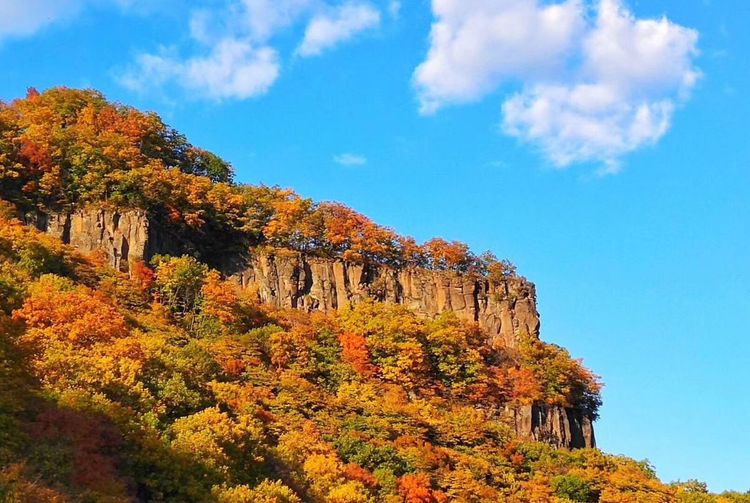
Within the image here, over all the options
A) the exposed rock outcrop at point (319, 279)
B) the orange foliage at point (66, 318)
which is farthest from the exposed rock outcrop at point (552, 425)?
the orange foliage at point (66, 318)

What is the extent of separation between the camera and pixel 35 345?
31.0 meters

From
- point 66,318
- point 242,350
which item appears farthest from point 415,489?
point 66,318

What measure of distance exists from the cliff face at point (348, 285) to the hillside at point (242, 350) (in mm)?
156

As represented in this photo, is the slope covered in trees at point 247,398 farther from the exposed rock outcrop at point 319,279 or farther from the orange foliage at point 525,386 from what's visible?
the exposed rock outcrop at point 319,279

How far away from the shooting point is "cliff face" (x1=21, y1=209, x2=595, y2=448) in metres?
55.9

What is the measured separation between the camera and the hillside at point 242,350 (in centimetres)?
2798

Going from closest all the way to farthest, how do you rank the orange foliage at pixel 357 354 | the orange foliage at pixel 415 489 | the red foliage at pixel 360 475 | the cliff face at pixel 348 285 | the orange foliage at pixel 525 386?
1. the red foliage at pixel 360 475
2. the orange foliage at pixel 415 489
3. the orange foliage at pixel 357 354
4. the cliff face at pixel 348 285
5. the orange foliage at pixel 525 386

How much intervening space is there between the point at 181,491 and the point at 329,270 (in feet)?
127

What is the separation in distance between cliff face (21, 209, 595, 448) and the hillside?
0.51 feet

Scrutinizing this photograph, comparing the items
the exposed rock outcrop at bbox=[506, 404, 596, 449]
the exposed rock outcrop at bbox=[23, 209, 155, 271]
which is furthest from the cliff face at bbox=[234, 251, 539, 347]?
the exposed rock outcrop at bbox=[23, 209, 155, 271]

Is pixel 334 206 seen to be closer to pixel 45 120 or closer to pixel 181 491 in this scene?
pixel 45 120

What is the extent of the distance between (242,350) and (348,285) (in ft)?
50.8

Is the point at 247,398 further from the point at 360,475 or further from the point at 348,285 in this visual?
the point at 348,285

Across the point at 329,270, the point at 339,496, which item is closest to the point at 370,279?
the point at 329,270
